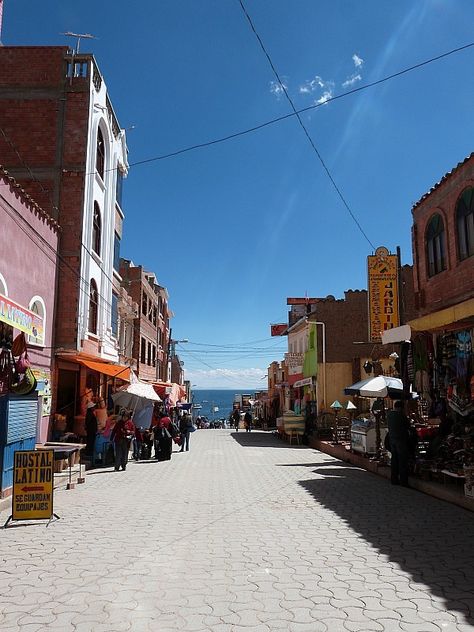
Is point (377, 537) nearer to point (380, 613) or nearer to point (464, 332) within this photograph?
point (380, 613)

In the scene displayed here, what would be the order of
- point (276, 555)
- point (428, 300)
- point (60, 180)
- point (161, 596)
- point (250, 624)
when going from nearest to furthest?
point (250, 624) < point (161, 596) < point (276, 555) < point (428, 300) < point (60, 180)

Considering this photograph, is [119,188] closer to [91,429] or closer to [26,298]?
[26,298]

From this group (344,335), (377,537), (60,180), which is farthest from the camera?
(344,335)

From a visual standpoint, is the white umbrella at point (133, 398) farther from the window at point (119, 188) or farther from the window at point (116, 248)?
the window at point (119, 188)

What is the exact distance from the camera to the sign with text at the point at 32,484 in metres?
8.07

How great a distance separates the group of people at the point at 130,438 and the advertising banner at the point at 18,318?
5.01 meters

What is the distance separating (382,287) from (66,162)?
12.2 meters

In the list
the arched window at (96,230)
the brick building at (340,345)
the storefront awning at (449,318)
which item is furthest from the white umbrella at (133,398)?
the brick building at (340,345)

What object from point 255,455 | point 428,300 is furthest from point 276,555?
point 255,455

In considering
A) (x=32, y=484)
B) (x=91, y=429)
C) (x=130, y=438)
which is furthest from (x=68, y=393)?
(x=32, y=484)

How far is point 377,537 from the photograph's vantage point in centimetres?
725

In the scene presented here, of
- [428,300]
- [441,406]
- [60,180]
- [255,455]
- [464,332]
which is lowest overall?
[255,455]

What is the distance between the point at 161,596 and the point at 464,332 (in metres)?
8.58

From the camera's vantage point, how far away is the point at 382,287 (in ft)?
69.1
